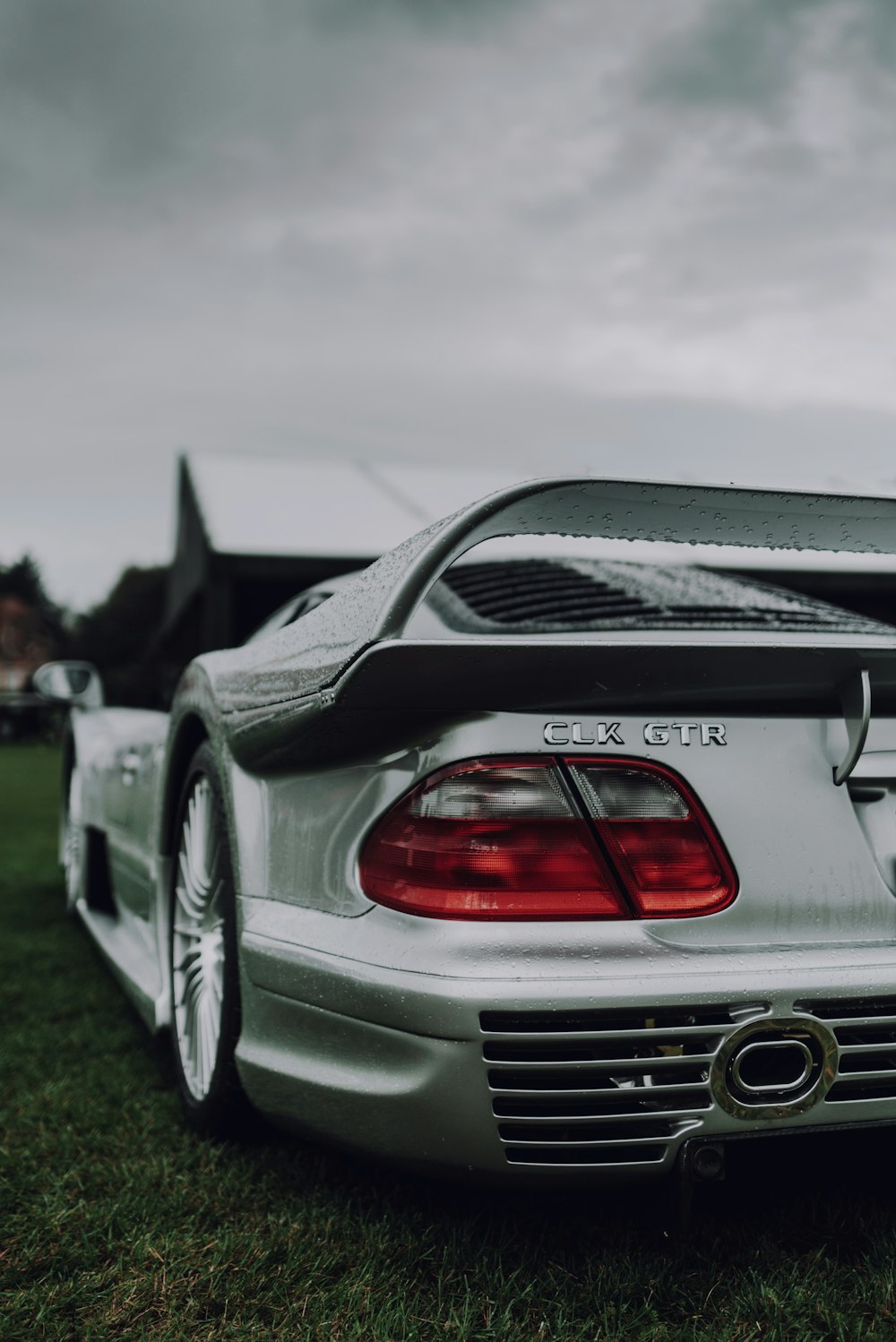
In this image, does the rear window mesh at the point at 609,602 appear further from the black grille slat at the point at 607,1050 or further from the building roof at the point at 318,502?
the building roof at the point at 318,502

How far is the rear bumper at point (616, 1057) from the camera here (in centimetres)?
139

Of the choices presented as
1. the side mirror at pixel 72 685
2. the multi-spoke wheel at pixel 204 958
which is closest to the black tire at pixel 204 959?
the multi-spoke wheel at pixel 204 958

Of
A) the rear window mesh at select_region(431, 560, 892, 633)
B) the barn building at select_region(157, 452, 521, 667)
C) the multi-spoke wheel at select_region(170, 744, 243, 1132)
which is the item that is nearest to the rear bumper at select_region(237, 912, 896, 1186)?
the multi-spoke wheel at select_region(170, 744, 243, 1132)

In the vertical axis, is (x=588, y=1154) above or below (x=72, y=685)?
below

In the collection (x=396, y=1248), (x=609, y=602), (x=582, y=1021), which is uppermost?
(x=609, y=602)

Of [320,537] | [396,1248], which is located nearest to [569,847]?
[396,1248]

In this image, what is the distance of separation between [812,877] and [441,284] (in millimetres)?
7499

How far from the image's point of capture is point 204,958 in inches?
87.1

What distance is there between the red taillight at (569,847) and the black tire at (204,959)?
619mm

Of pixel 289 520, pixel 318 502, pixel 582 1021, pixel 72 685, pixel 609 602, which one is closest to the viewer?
pixel 582 1021

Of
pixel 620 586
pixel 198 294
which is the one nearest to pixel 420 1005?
pixel 620 586

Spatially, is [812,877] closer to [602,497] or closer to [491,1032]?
[491,1032]

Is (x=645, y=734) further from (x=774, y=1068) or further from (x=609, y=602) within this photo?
(x=609, y=602)

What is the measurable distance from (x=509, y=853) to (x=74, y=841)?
345cm
